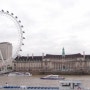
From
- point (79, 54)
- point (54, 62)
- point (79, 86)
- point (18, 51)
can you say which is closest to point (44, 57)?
point (54, 62)

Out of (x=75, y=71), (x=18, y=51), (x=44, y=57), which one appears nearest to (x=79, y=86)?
(x=18, y=51)

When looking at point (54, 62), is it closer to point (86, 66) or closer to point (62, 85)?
point (86, 66)

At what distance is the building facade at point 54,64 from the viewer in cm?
11369

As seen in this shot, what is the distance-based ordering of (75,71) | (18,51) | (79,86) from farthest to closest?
(75,71)
(18,51)
(79,86)

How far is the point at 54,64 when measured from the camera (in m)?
117

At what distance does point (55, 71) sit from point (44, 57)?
8.69 metres

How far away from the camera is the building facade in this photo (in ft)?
373

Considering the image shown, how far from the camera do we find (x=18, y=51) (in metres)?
42.6

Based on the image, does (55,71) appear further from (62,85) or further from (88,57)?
(62,85)

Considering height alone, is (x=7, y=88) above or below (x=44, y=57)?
below

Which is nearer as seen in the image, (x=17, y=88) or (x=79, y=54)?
(x=17, y=88)

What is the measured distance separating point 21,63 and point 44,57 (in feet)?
26.2

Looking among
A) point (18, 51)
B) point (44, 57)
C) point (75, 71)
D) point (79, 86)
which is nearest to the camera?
point (79, 86)

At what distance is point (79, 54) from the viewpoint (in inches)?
4592
